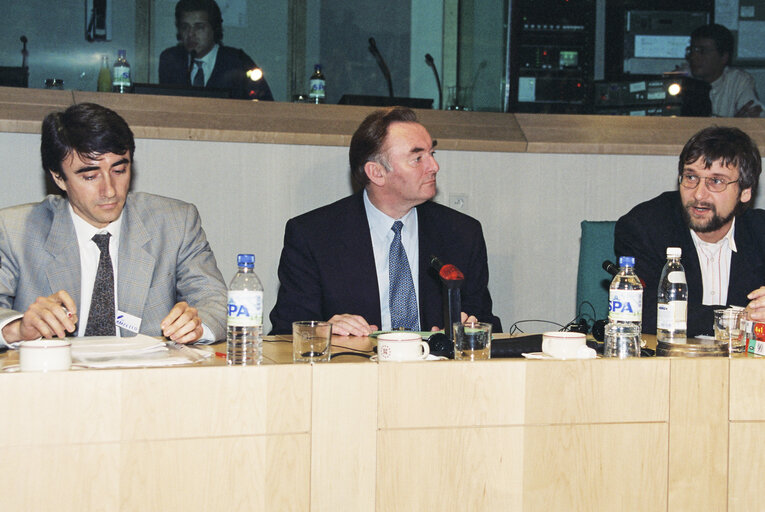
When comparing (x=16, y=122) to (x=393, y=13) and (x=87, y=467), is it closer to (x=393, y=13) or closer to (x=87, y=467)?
(x=87, y=467)

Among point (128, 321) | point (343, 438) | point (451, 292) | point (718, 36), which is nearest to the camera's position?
point (343, 438)

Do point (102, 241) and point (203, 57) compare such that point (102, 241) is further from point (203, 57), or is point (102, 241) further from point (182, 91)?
point (203, 57)

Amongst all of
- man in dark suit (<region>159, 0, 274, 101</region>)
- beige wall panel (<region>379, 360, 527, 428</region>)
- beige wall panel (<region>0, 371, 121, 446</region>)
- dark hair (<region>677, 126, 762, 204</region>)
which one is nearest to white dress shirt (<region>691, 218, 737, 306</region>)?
dark hair (<region>677, 126, 762, 204</region>)

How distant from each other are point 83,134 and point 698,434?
5.09 feet

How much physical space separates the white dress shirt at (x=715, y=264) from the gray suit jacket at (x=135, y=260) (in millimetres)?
1385

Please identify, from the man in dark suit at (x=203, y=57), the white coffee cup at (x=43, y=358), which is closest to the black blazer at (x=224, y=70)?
the man in dark suit at (x=203, y=57)

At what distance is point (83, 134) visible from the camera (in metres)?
1.99

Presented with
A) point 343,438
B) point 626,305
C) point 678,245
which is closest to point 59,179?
point 343,438

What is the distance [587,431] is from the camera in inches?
54.9

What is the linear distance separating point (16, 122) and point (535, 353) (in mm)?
1927

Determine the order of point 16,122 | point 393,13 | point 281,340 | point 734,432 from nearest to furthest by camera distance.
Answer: point 734,432 < point 281,340 < point 16,122 < point 393,13

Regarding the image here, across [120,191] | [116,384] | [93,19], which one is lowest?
[116,384]

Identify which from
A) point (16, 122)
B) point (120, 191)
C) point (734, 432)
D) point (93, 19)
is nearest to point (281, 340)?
point (120, 191)

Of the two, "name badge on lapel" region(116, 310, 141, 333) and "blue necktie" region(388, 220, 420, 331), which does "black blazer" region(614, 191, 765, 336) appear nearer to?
"blue necktie" region(388, 220, 420, 331)
